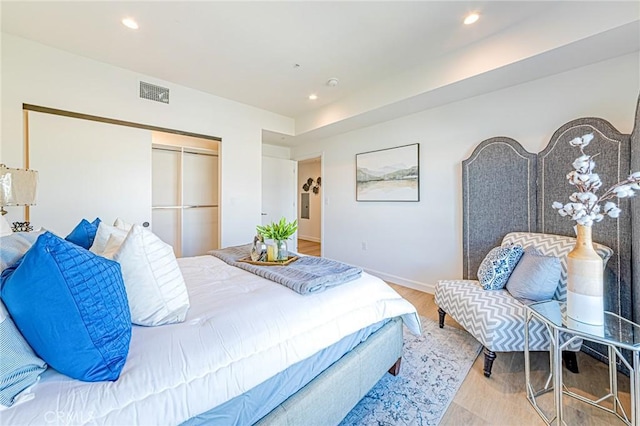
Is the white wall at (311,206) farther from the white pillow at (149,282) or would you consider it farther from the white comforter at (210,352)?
the white pillow at (149,282)

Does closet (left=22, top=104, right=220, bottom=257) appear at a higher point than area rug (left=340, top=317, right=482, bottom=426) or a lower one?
higher

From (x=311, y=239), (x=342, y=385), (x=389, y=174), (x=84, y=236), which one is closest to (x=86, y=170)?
(x=84, y=236)

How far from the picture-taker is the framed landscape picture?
11.2 feet

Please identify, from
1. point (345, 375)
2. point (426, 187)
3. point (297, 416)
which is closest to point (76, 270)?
point (297, 416)

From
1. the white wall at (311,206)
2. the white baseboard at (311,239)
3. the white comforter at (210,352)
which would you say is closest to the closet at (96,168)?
the white comforter at (210,352)

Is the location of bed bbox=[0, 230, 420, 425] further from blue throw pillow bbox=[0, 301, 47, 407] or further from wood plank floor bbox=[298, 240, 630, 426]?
wood plank floor bbox=[298, 240, 630, 426]

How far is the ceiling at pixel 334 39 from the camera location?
193 centimetres

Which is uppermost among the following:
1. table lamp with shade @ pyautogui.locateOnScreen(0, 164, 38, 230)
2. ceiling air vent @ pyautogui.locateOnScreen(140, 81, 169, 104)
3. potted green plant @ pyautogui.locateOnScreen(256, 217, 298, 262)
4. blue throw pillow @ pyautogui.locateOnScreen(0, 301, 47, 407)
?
ceiling air vent @ pyautogui.locateOnScreen(140, 81, 169, 104)

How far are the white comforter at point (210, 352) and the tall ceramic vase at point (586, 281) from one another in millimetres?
971

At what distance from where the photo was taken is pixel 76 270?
74cm

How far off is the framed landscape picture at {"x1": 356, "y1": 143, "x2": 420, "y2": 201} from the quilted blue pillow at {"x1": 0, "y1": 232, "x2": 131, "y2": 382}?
3.31 meters

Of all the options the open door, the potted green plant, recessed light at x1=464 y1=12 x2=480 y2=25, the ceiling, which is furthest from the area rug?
the open door

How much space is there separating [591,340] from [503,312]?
534 millimetres

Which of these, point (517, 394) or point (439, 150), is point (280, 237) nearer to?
point (517, 394)
